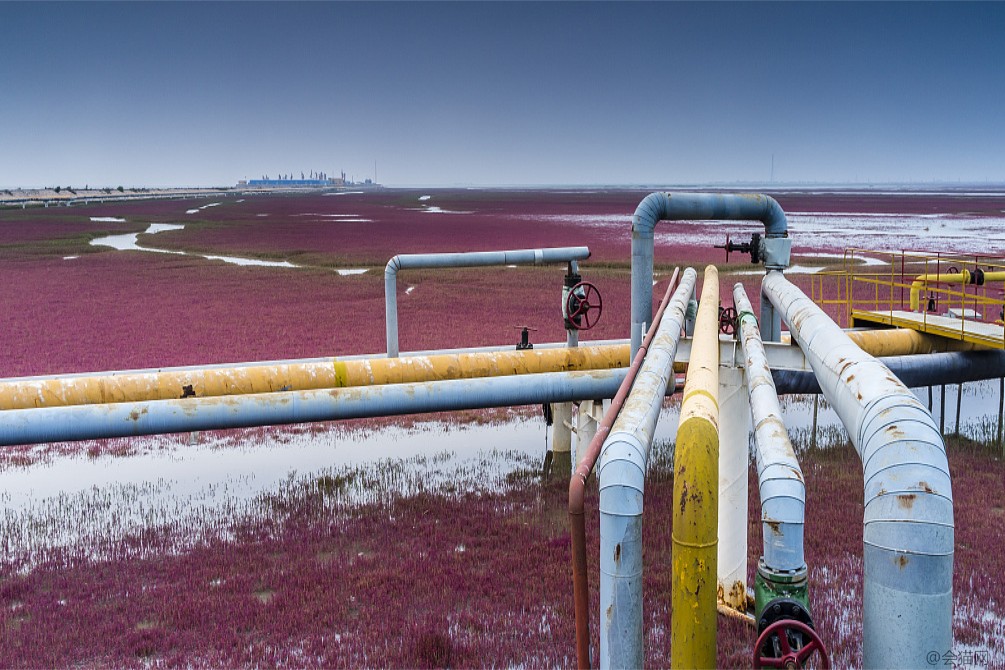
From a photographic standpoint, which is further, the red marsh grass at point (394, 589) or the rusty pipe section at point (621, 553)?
the red marsh grass at point (394, 589)

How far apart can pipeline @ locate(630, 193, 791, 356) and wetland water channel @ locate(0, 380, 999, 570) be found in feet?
12.8

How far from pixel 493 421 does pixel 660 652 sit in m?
10.1

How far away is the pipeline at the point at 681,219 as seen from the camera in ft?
41.0

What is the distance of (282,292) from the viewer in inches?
1409

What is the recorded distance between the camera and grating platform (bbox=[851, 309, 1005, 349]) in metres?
13.1

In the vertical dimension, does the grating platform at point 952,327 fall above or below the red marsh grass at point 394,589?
above

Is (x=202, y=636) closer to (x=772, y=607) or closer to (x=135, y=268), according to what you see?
(x=772, y=607)

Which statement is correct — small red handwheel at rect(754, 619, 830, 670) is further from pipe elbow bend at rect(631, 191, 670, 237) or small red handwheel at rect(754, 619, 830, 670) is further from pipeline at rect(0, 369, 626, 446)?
pipe elbow bend at rect(631, 191, 670, 237)

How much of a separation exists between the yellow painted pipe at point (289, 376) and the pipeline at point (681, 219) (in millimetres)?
796

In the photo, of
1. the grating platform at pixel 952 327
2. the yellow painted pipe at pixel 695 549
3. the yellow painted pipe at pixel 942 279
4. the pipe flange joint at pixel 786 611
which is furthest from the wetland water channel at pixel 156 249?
the pipe flange joint at pixel 786 611

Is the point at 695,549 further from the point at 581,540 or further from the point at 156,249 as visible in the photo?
the point at 156,249

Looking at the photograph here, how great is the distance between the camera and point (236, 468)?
15.0m

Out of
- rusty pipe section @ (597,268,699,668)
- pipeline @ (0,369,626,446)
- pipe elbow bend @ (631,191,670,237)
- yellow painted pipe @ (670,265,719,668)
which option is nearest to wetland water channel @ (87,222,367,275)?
pipe elbow bend @ (631,191,670,237)

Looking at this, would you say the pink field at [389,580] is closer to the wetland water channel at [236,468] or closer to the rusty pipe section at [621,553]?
the wetland water channel at [236,468]
